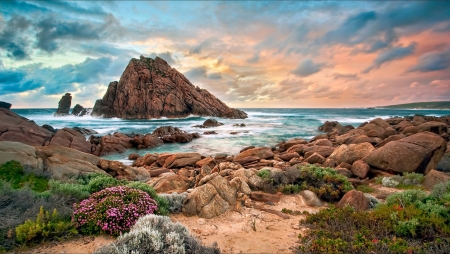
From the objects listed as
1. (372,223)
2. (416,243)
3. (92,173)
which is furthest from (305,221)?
(92,173)

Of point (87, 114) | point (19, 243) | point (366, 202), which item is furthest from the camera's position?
point (87, 114)

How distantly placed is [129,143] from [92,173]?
19350mm

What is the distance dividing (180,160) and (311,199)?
11324 mm

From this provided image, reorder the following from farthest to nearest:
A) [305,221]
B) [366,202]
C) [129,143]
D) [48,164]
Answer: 1. [129,143]
2. [48,164]
3. [366,202]
4. [305,221]

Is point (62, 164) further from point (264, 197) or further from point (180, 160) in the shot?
point (180, 160)

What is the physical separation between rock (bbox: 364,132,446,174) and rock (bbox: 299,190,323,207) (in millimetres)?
5714

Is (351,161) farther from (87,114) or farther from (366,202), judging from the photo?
(87,114)

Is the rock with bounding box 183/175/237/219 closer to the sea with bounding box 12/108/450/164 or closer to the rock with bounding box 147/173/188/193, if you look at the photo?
the rock with bounding box 147/173/188/193

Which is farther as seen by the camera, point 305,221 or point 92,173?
point 92,173

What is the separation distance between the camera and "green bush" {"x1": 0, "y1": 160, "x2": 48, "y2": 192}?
7.62m

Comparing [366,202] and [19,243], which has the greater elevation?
[19,243]

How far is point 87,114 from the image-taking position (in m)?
85.0

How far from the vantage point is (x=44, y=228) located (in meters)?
4.84

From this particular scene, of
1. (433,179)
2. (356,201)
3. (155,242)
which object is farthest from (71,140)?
(433,179)
